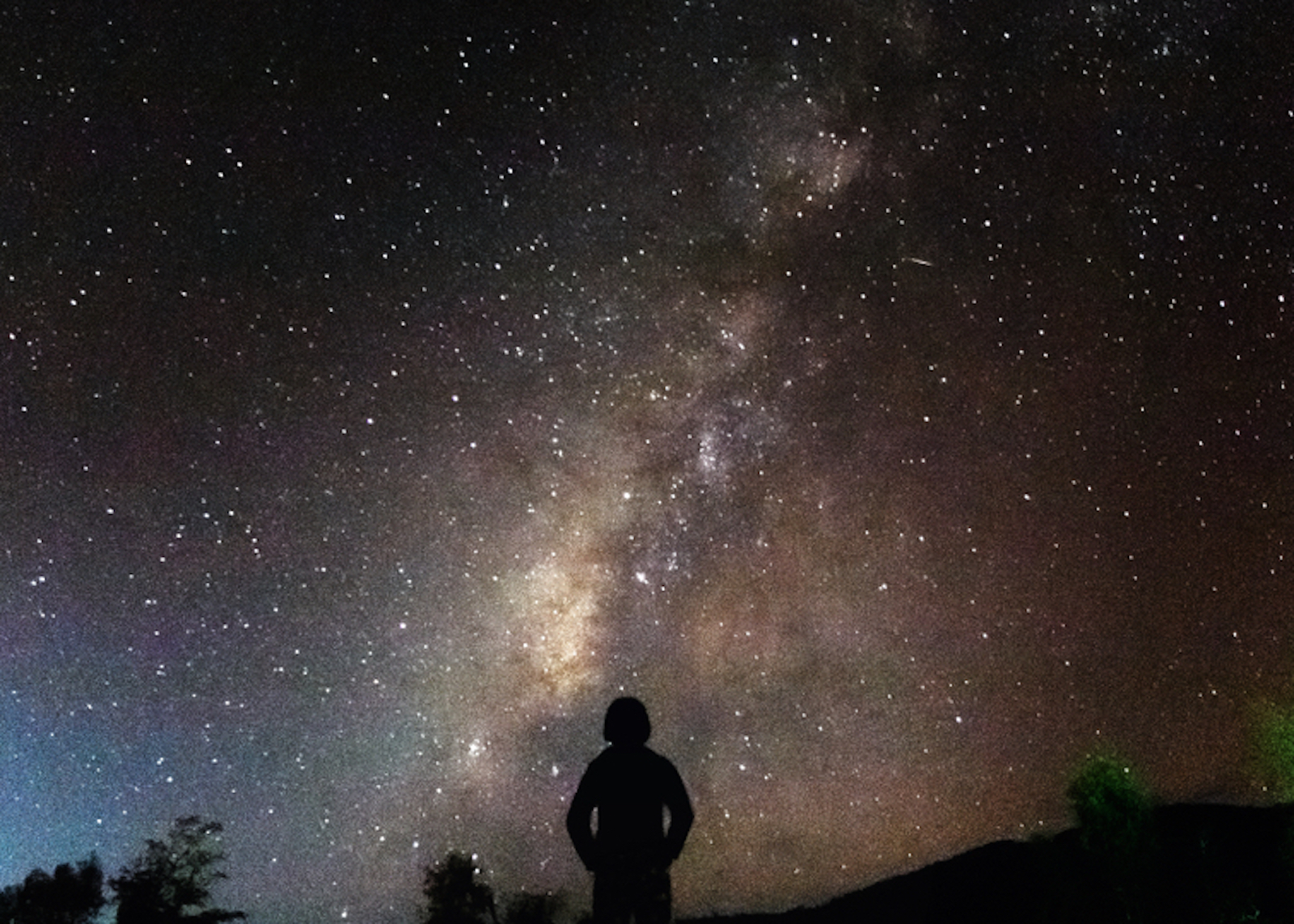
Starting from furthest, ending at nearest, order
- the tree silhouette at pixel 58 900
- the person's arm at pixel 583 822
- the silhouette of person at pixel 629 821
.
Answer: the tree silhouette at pixel 58 900, the person's arm at pixel 583 822, the silhouette of person at pixel 629 821

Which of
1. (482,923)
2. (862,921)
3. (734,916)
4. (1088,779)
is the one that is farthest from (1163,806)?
(482,923)

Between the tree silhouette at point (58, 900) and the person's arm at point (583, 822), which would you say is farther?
the tree silhouette at point (58, 900)

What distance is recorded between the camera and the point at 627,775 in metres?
4.71

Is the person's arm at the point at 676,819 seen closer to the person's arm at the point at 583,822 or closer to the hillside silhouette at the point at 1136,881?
the person's arm at the point at 583,822

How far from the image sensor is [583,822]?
4785 millimetres

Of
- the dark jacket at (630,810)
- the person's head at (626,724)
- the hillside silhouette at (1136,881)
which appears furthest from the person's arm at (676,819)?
the hillside silhouette at (1136,881)

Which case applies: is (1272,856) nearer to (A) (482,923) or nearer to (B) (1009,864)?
(B) (1009,864)

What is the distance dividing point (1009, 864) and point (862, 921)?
152 inches

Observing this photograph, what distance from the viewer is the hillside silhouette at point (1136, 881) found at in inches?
776

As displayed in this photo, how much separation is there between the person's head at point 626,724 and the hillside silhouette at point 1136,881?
58.3 feet

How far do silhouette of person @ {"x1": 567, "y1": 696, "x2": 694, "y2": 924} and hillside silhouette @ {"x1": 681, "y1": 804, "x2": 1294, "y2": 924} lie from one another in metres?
17.6

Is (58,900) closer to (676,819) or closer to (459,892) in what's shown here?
(459,892)

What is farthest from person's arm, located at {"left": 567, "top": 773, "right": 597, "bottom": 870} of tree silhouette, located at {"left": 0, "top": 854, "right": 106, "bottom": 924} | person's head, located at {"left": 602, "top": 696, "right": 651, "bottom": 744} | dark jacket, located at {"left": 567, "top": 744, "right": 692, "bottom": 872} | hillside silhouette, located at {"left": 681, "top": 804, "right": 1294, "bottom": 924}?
tree silhouette, located at {"left": 0, "top": 854, "right": 106, "bottom": 924}

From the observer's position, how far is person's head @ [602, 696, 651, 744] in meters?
4.72
